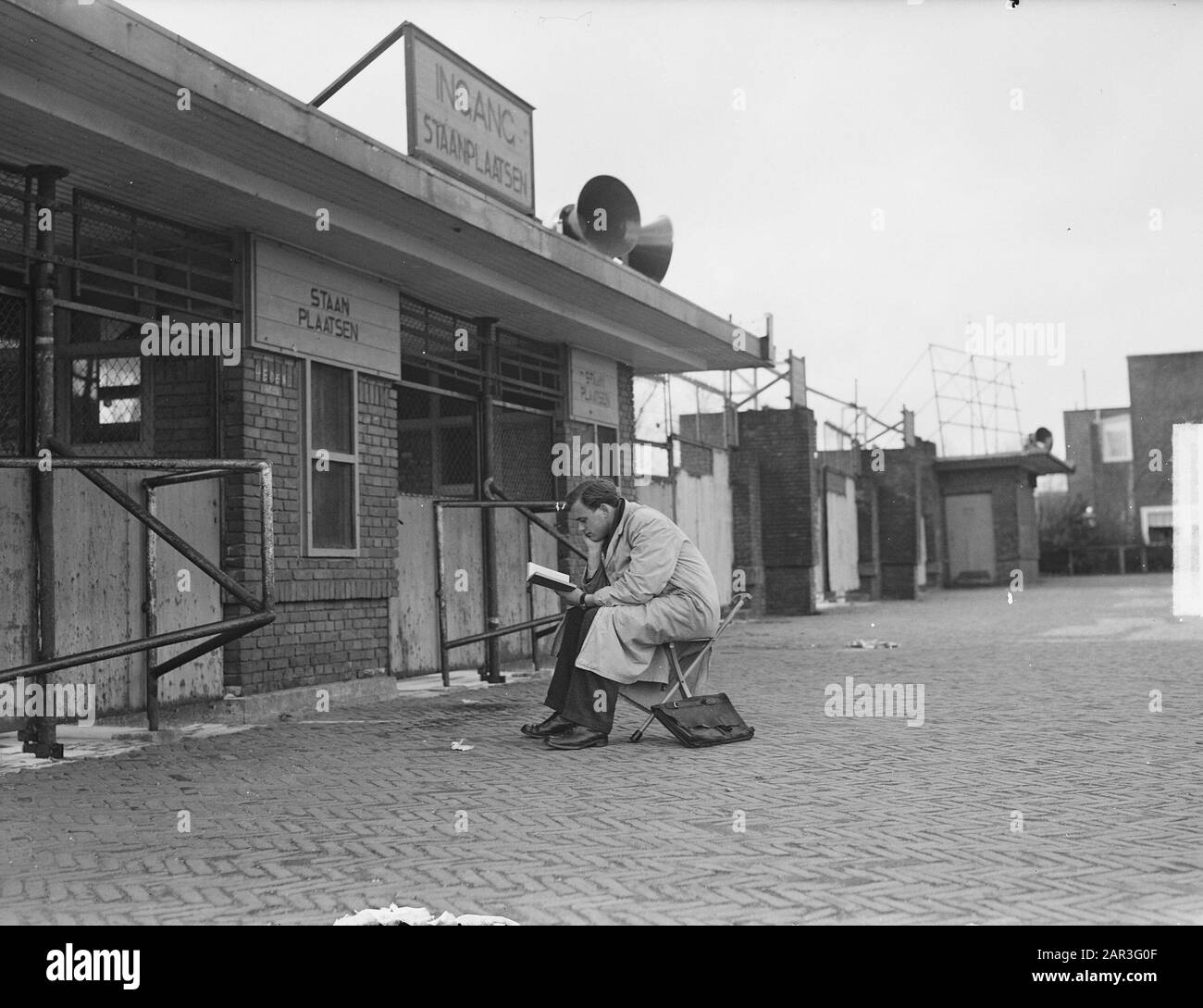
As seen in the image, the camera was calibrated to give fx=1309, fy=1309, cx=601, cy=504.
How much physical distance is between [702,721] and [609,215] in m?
7.36

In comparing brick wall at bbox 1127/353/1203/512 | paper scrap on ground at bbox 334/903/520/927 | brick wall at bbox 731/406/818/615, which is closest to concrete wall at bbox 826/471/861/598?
brick wall at bbox 731/406/818/615

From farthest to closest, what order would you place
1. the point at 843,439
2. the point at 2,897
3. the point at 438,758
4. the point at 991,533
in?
the point at 991,533
the point at 843,439
the point at 438,758
the point at 2,897

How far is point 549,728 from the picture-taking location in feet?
25.6

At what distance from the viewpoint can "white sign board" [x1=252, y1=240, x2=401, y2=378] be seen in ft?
30.3

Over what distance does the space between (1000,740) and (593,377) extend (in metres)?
8.02

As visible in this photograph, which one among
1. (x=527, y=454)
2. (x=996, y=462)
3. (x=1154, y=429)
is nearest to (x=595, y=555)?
(x=527, y=454)

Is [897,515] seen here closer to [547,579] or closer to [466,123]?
[466,123]

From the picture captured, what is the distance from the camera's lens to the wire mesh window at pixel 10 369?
8281 mm

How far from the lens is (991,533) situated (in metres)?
39.0

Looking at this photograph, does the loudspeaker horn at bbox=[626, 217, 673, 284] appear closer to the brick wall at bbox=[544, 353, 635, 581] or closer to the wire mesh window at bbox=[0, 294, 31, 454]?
the brick wall at bbox=[544, 353, 635, 581]

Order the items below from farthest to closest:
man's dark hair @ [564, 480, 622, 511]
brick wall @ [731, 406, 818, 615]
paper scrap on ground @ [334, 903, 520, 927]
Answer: brick wall @ [731, 406, 818, 615]
man's dark hair @ [564, 480, 622, 511]
paper scrap on ground @ [334, 903, 520, 927]

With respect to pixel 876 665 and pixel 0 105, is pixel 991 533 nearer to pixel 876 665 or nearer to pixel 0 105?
pixel 876 665

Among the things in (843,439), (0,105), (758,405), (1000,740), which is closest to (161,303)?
(0,105)

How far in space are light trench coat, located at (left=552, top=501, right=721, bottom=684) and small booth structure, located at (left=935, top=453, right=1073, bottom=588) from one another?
32.3 meters
